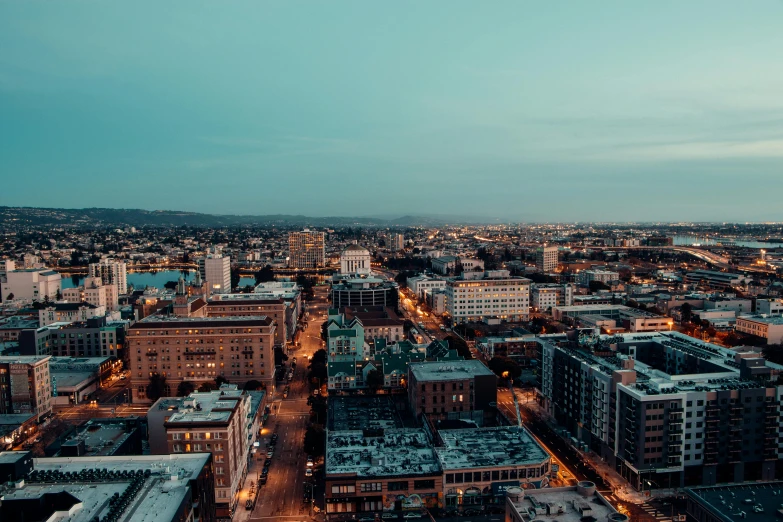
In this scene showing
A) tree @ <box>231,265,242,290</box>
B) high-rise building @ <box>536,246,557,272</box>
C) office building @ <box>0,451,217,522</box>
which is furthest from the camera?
high-rise building @ <box>536,246,557,272</box>

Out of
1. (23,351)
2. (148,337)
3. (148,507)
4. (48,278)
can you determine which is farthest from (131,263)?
(148,507)

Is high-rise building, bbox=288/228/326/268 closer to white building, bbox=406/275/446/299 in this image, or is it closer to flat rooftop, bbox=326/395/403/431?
white building, bbox=406/275/446/299

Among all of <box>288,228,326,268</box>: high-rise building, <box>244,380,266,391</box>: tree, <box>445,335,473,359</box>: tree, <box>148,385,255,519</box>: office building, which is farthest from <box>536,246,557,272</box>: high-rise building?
<box>148,385,255,519</box>: office building

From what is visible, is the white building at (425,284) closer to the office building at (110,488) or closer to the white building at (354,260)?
the white building at (354,260)

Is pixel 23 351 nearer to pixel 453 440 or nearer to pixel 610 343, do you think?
pixel 453 440

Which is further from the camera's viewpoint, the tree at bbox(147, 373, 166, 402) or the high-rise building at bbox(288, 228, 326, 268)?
the high-rise building at bbox(288, 228, 326, 268)

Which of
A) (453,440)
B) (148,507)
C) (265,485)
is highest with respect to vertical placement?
(148,507)
